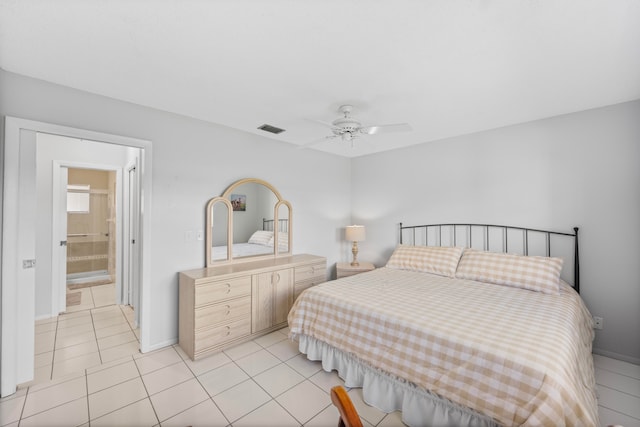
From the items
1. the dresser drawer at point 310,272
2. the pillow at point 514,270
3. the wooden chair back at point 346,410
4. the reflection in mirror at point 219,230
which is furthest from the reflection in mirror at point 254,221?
the wooden chair back at point 346,410

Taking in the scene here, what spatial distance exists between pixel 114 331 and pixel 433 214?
163 inches

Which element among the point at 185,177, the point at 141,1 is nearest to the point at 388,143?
the point at 185,177

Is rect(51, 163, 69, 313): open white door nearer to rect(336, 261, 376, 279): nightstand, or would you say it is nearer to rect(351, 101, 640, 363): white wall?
rect(336, 261, 376, 279): nightstand

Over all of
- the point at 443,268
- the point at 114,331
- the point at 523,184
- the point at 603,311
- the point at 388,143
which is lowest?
the point at 114,331

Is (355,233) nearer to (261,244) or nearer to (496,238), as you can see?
(261,244)

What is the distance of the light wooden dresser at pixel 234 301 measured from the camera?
2.54 m

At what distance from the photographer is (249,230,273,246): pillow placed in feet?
11.4

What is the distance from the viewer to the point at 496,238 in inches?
127

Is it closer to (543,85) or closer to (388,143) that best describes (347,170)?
(388,143)

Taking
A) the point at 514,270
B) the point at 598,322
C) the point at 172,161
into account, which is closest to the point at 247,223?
Result: the point at 172,161

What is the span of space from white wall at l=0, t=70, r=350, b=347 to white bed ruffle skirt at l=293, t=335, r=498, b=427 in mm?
1543

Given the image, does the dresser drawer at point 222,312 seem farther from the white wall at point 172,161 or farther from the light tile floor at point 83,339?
the light tile floor at point 83,339

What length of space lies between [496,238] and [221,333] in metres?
3.21

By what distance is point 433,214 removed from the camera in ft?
12.4
